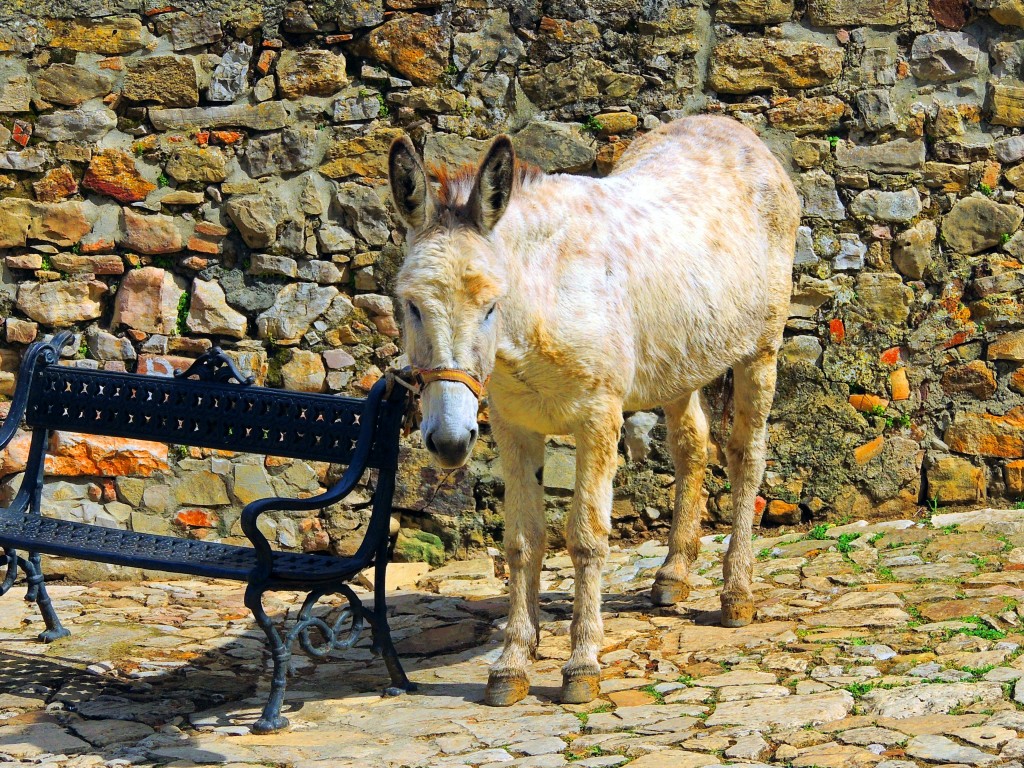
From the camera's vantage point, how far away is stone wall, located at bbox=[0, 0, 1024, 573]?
5680 mm

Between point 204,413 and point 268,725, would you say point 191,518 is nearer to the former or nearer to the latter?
point 204,413

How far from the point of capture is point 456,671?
4.33m

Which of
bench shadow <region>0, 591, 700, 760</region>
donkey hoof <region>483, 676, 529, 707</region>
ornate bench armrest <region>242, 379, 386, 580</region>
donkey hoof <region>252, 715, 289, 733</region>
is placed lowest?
bench shadow <region>0, 591, 700, 760</region>

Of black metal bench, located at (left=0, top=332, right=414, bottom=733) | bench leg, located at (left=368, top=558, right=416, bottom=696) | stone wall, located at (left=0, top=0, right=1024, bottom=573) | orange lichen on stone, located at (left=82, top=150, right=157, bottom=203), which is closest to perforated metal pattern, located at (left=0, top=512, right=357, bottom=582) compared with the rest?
black metal bench, located at (left=0, top=332, right=414, bottom=733)

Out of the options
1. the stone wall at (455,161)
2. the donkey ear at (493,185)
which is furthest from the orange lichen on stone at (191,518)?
the donkey ear at (493,185)

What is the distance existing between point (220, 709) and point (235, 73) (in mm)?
3252

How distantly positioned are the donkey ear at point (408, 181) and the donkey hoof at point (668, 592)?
2173mm

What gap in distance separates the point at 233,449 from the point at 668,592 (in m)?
1.96

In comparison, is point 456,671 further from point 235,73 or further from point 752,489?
point 235,73

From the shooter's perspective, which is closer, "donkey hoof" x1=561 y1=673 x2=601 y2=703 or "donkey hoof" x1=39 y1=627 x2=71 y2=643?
"donkey hoof" x1=561 y1=673 x2=601 y2=703

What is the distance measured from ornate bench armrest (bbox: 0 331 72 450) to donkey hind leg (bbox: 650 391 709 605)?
265cm

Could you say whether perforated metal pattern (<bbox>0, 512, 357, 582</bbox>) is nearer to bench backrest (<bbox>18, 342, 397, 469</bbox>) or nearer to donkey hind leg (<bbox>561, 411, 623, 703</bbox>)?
bench backrest (<bbox>18, 342, 397, 469</bbox>)

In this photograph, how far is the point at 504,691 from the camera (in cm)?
385

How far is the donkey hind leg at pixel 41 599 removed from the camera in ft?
15.3
